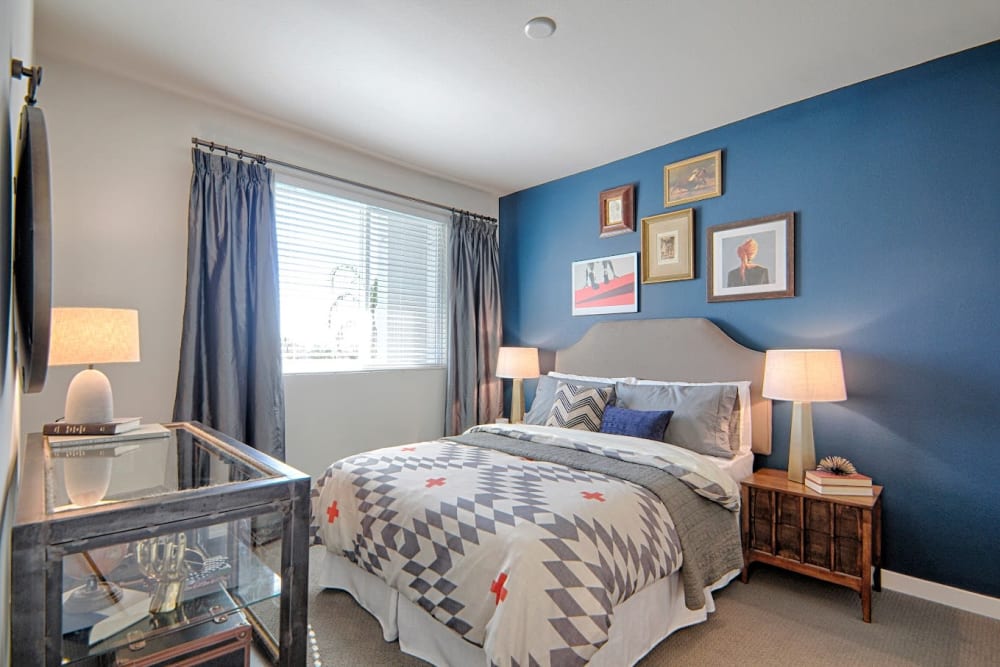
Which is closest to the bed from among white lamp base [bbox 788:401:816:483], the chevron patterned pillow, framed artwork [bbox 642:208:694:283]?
the chevron patterned pillow

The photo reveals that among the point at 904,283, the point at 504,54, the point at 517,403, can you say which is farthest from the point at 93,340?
the point at 904,283

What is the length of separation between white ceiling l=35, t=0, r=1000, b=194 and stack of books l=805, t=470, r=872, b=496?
6.79 feet

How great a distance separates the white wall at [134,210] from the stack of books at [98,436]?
126 centimetres

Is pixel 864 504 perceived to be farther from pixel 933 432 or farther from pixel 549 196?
pixel 549 196

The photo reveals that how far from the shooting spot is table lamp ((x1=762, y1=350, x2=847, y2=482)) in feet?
8.07

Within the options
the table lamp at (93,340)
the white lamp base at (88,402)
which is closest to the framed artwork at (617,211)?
the table lamp at (93,340)

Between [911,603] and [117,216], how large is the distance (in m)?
4.51

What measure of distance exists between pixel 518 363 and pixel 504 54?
7.53ft

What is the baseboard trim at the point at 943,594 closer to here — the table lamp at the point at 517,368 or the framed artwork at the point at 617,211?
the table lamp at the point at 517,368

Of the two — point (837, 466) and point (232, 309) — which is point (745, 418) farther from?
point (232, 309)

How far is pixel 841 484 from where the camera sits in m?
2.35

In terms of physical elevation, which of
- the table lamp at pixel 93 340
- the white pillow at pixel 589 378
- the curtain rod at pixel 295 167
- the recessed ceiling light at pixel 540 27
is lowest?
the white pillow at pixel 589 378

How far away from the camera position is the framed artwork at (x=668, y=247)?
11.2ft

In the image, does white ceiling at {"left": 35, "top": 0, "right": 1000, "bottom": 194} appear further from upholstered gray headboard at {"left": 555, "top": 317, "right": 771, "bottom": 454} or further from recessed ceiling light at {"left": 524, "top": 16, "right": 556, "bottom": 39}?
upholstered gray headboard at {"left": 555, "top": 317, "right": 771, "bottom": 454}
